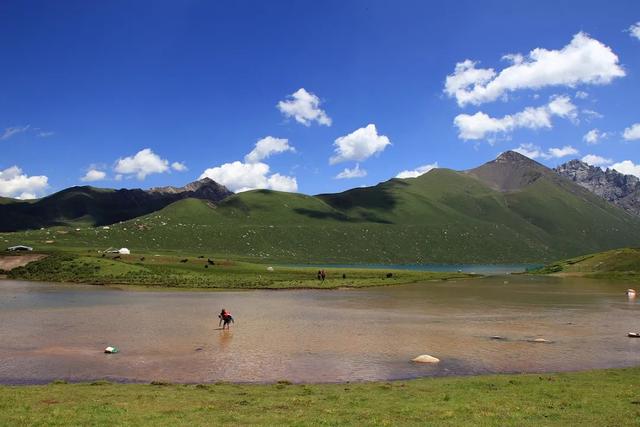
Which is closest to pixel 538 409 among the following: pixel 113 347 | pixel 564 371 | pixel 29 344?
pixel 564 371

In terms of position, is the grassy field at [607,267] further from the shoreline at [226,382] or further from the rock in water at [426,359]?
the shoreline at [226,382]

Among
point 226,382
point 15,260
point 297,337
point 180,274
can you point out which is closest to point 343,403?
point 226,382

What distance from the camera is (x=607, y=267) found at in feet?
499

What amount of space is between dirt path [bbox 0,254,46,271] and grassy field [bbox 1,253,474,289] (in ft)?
10.5

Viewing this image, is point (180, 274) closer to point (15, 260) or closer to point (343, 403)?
point (15, 260)

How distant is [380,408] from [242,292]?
241 ft

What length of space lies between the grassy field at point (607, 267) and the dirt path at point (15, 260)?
484 feet

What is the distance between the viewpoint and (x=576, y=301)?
266 ft

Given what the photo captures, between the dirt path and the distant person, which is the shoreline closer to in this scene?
the distant person

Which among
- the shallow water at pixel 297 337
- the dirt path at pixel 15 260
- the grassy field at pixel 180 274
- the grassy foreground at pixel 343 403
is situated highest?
the dirt path at pixel 15 260

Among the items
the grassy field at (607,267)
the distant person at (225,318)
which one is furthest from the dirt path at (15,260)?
the grassy field at (607,267)

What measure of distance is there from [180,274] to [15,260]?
144ft

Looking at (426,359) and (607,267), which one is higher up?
(607,267)

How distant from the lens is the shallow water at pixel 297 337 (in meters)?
33.8
